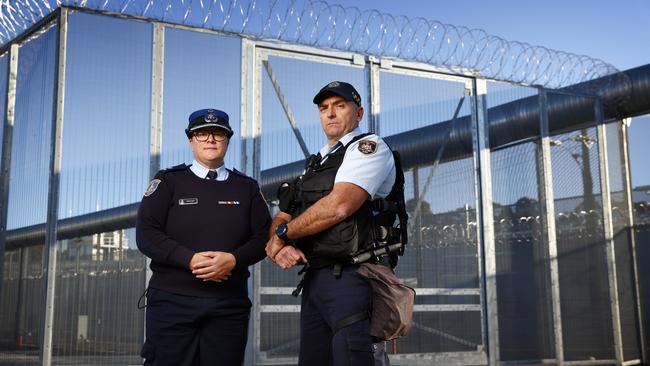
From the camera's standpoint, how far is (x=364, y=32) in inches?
276

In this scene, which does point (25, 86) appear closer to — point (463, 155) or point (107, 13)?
point (107, 13)

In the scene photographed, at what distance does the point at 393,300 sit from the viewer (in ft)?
9.44

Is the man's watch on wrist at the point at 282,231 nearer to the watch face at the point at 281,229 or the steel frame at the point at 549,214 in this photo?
the watch face at the point at 281,229

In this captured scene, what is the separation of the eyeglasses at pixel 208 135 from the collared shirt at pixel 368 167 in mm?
672

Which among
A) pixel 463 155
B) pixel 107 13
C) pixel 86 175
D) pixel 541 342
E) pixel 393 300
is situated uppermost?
pixel 107 13

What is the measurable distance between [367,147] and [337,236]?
393mm

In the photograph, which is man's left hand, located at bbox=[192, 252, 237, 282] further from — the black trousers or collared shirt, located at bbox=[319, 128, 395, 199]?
collared shirt, located at bbox=[319, 128, 395, 199]

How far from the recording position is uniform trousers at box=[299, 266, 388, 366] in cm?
279

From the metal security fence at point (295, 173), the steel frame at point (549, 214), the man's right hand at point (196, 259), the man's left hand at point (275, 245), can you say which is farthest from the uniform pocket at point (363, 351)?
the steel frame at point (549, 214)

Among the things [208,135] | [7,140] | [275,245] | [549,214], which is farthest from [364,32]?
[275,245]

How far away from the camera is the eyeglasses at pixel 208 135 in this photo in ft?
10.9

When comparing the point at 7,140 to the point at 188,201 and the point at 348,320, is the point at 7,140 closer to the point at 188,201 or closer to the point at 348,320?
the point at 188,201

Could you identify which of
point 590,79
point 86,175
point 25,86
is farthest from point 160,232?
point 590,79

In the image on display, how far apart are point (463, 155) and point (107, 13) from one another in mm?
3914
